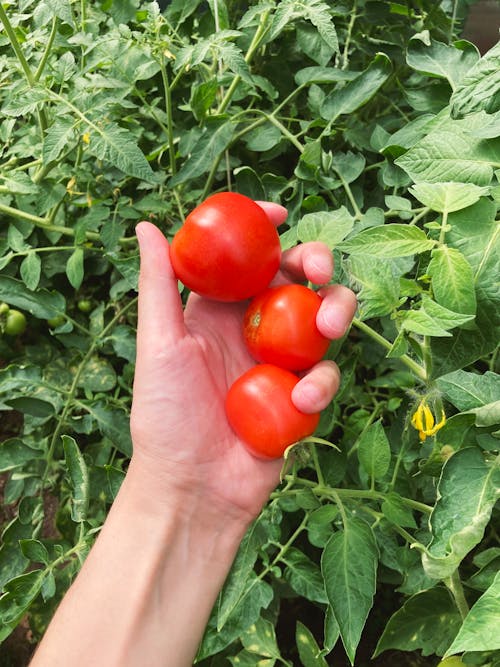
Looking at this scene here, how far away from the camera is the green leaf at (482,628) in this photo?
600 mm

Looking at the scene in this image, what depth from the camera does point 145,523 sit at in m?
0.95

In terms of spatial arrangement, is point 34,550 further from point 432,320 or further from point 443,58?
point 443,58

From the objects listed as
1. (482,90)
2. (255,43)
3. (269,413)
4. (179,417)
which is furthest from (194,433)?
(255,43)

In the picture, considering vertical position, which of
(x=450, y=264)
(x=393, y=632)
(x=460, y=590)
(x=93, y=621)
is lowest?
(x=393, y=632)

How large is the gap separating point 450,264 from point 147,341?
50cm

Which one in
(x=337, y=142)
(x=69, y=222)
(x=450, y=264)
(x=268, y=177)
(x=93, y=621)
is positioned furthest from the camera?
(x=69, y=222)

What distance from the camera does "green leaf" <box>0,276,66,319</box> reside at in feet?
4.22

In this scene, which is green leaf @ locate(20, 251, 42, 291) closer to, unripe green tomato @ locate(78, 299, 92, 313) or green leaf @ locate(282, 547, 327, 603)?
unripe green tomato @ locate(78, 299, 92, 313)

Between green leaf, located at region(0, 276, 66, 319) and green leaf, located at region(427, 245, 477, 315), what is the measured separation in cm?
88

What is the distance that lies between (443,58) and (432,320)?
56cm

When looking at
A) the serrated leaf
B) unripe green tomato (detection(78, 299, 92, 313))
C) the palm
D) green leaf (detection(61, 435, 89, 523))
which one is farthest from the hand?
unripe green tomato (detection(78, 299, 92, 313))

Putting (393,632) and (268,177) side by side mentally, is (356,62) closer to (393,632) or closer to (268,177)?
(268,177)

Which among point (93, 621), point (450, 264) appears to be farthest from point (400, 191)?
point (93, 621)

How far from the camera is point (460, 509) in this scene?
2.27 feet
